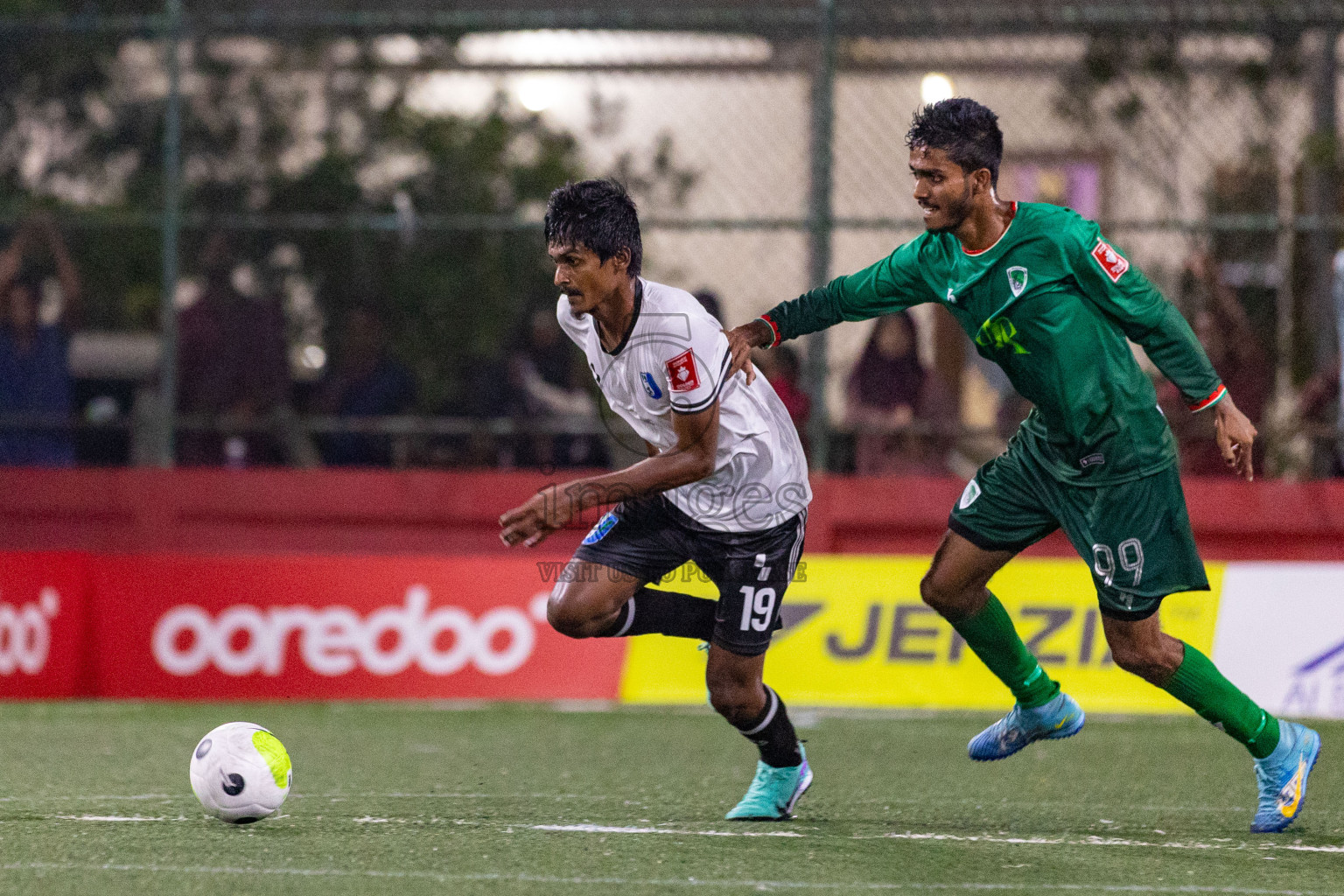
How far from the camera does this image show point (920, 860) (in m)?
4.76

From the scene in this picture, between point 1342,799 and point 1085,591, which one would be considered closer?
point 1342,799

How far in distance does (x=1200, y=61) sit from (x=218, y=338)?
19.8 ft

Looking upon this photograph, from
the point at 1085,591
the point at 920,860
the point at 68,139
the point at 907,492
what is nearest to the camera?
the point at 920,860

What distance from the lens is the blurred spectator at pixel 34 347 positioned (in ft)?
33.5

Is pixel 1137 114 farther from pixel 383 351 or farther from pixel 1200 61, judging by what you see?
pixel 383 351

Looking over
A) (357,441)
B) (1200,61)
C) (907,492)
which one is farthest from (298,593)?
(1200,61)

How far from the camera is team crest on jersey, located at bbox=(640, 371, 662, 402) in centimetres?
511

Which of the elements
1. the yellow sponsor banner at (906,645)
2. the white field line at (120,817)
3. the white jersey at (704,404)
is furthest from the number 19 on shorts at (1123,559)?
the yellow sponsor banner at (906,645)

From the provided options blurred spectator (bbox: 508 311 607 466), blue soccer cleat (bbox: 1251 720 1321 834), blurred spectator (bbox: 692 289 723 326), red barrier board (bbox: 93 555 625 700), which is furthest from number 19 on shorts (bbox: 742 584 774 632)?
blurred spectator (bbox: 508 311 607 466)

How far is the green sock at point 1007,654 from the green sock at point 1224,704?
48 cm

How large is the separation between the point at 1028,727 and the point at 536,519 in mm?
1944

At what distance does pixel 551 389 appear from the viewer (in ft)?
33.3

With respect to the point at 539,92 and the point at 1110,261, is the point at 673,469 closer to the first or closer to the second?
the point at 1110,261

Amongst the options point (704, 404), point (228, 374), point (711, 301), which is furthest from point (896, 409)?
point (704, 404)
